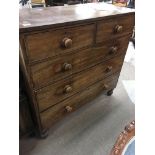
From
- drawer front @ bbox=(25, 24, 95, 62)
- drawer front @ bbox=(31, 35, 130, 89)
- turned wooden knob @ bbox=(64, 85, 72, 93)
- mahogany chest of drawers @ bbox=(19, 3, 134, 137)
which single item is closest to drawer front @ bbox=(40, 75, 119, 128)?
mahogany chest of drawers @ bbox=(19, 3, 134, 137)

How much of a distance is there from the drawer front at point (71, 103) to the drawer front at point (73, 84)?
0.05 metres

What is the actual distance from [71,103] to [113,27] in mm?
686

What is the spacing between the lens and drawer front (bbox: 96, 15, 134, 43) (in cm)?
122

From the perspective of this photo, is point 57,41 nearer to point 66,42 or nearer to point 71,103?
point 66,42

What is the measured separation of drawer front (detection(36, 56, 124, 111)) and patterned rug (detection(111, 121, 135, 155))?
59 cm

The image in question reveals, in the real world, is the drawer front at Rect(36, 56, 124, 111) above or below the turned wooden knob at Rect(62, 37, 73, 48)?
below

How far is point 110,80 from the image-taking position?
1.74 metres

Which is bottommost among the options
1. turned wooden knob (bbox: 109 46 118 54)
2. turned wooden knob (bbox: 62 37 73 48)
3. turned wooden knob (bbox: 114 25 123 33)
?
turned wooden knob (bbox: 109 46 118 54)

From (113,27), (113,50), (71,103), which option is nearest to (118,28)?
(113,27)

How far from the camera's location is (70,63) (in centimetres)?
119

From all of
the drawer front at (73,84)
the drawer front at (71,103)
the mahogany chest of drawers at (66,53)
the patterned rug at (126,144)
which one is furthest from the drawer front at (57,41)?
the patterned rug at (126,144)

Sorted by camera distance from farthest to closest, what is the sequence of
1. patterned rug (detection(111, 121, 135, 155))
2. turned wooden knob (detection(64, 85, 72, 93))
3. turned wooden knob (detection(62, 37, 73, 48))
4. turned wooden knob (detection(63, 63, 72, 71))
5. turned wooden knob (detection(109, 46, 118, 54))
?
turned wooden knob (detection(109, 46, 118, 54)), turned wooden knob (detection(64, 85, 72, 93)), turned wooden knob (detection(63, 63, 72, 71)), turned wooden knob (detection(62, 37, 73, 48)), patterned rug (detection(111, 121, 135, 155))

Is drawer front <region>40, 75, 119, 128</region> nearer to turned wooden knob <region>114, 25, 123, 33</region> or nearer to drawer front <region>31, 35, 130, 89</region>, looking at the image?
drawer front <region>31, 35, 130, 89</region>
